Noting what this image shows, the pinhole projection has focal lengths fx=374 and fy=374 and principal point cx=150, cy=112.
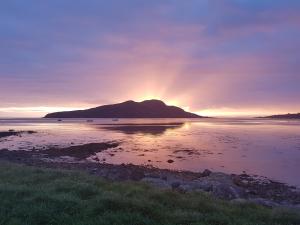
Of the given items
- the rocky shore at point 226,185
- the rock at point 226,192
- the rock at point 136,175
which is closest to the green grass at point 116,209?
the rocky shore at point 226,185

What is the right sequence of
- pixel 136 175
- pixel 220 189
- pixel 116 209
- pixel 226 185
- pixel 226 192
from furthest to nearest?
pixel 136 175
pixel 226 185
pixel 220 189
pixel 226 192
pixel 116 209

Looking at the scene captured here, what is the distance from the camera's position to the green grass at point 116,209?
413 inches

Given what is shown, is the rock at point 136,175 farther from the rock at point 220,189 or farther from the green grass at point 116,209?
the green grass at point 116,209

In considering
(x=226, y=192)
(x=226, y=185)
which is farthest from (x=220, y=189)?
(x=226, y=185)

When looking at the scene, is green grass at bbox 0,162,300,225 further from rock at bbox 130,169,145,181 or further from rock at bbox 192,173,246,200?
rock at bbox 130,169,145,181

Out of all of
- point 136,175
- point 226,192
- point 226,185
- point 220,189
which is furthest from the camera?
point 136,175

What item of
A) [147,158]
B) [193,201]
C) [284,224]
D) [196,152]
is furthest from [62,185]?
[196,152]

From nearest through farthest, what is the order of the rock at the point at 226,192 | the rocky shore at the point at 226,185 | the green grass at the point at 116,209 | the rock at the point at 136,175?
the green grass at the point at 116,209 → the rocky shore at the point at 226,185 → the rock at the point at 226,192 → the rock at the point at 136,175

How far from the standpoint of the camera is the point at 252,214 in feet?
39.2

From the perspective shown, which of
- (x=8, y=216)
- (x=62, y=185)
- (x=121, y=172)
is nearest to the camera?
(x=8, y=216)

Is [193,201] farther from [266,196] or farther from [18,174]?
[18,174]

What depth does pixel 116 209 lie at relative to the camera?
38.0 ft

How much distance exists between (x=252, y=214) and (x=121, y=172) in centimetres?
1498

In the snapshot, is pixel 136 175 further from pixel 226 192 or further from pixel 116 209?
pixel 116 209
